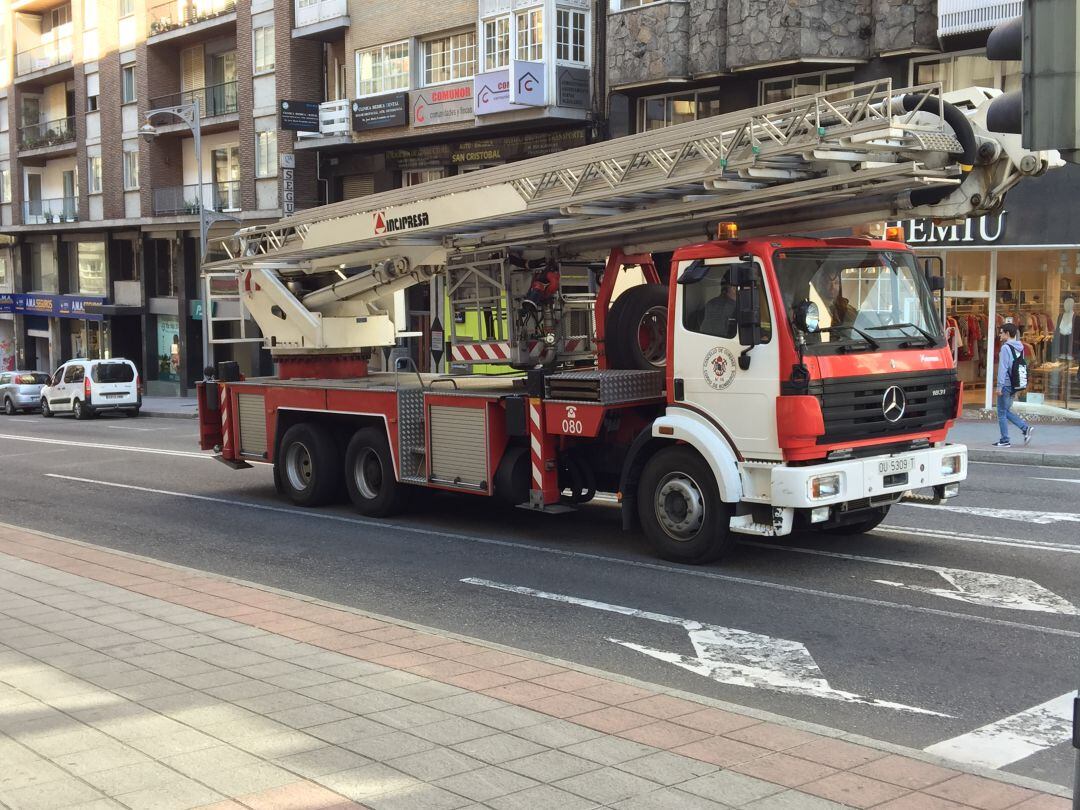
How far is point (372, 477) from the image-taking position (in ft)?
42.2

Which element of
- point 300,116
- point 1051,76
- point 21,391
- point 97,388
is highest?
point 300,116

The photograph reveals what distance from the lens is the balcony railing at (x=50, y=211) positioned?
50.5 m

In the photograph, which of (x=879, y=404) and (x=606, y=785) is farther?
(x=879, y=404)

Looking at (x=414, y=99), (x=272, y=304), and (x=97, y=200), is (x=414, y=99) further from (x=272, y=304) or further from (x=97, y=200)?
(x=97, y=200)

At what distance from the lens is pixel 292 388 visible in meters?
13.6

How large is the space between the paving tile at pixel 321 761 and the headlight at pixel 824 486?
4655 mm

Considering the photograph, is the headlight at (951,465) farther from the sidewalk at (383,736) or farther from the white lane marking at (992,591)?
the sidewalk at (383,736)

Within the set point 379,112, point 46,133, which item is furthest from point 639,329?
point 46,133

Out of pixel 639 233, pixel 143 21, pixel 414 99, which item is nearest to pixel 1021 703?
pixel 639 233

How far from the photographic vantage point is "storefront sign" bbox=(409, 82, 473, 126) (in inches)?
1201

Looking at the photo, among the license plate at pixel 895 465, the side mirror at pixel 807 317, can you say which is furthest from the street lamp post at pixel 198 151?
the license plate at pixel 895 465

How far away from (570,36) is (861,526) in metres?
20.2

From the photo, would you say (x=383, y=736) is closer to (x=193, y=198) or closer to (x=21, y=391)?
(x=21, y=391)

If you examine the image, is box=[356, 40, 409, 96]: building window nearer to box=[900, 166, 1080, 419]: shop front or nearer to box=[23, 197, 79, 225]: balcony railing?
box=[900, 166, 1080, 419]: shop front
